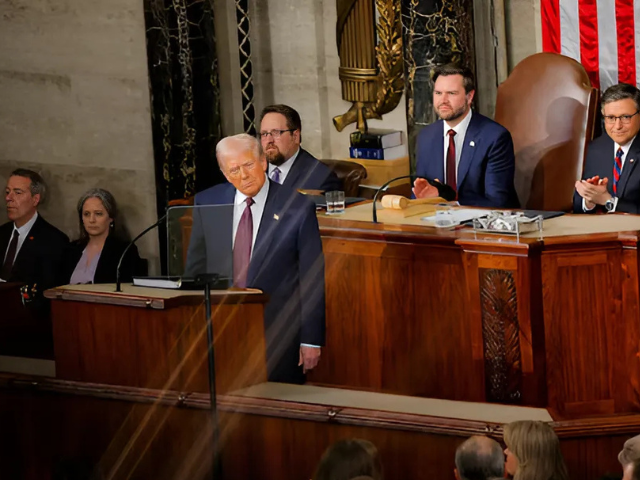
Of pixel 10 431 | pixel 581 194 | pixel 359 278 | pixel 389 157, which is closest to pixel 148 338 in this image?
pixel 10 431

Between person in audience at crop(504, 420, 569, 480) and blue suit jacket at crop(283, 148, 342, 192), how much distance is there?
3.11 meters

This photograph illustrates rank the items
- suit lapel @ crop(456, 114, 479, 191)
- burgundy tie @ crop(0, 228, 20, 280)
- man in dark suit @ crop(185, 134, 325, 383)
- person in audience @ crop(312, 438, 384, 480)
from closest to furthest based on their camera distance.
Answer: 1. person in audience @ crop(312, 438, 384, 480)
2. man in dark suit @ crop(185, 134, 325, 383)
3. suit lapel @ crop(456, 114, 479, 191)
4. burgundy tie @ crop(0, 228, 20, 280)

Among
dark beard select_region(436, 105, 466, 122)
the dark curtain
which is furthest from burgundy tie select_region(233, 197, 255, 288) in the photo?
the dark curtain

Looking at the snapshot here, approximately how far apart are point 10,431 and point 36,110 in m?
3.06

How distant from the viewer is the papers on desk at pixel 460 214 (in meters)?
6.20

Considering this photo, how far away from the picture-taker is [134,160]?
8.41 m

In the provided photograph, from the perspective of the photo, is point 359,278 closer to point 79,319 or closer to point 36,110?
point 79,319

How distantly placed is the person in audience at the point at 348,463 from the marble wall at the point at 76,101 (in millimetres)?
4476

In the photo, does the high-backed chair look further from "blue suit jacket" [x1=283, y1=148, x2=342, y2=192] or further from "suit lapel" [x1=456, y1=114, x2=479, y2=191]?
"blue suit jacket" [x1=283, y1=148, x2=342, y2=192]

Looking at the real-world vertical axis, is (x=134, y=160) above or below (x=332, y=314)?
above

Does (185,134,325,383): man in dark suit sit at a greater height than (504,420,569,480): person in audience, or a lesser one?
greater

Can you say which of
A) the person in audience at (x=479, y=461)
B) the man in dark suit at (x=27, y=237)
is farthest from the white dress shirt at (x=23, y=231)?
the person in audience at (x=479, y=461)

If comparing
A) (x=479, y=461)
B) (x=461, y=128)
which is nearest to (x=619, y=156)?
(x=461, y=128)

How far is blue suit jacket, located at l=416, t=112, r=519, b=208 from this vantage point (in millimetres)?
7133
